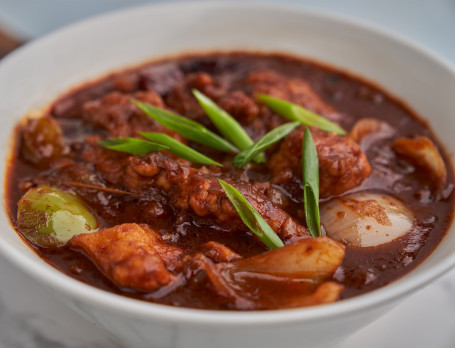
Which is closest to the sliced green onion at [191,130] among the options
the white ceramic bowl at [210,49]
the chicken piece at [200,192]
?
the chicken piece at [200,192]

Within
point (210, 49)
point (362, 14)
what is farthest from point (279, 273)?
point (362, 14)

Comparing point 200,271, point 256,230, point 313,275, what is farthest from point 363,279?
point 200,271

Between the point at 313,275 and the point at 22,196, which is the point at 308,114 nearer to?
the point at 313,275

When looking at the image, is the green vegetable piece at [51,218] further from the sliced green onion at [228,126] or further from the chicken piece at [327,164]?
the chicken piece at [327,164]

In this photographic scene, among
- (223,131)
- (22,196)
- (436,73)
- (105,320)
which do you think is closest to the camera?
(105,320)

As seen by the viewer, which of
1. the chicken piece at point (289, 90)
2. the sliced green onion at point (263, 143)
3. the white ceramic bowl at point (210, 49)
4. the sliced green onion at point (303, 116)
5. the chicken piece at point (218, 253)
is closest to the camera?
the white ceramic bowl at point (210, 49)

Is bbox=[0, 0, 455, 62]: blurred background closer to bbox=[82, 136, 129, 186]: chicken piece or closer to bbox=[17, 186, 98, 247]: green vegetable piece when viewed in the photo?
bbox=[82, 136, 129, 186]: chicken piece

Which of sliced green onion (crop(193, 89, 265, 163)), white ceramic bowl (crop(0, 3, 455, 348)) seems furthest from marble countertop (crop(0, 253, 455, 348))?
sliced green onion (crop(193, 89, 265, 163))

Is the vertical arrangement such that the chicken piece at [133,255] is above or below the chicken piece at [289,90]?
below
